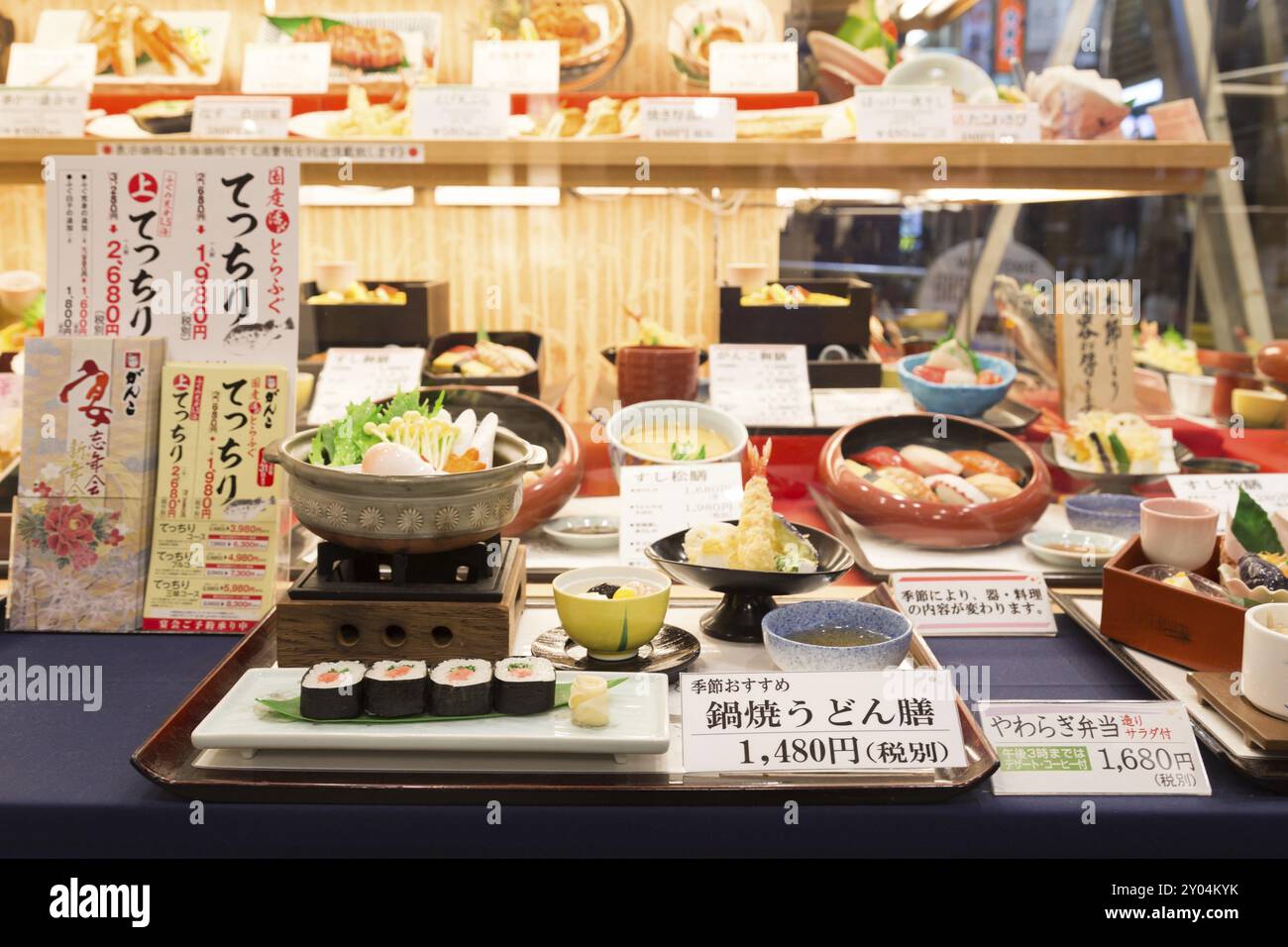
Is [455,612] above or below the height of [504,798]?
above

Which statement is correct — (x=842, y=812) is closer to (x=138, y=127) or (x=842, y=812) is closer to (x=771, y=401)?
(x=771, y=401)

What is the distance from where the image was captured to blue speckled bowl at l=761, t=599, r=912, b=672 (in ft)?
4.97

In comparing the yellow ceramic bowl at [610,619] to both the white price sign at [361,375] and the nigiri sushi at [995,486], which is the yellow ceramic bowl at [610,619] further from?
the white price sign at [361,375]

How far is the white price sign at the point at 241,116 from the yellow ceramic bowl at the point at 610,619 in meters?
1.51

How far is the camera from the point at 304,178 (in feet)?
8.50

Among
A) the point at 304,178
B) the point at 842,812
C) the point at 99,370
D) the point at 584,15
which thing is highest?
the point at 584,15

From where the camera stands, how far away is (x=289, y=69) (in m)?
3.01

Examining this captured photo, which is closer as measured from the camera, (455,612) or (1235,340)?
(455,612)

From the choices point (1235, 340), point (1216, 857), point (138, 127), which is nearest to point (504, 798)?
point (1216, 857)

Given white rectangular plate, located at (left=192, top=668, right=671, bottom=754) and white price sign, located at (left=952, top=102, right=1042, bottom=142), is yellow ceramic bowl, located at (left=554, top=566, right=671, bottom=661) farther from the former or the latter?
white price sign, located at (left=952, top=102, right=1042, bottom=142)

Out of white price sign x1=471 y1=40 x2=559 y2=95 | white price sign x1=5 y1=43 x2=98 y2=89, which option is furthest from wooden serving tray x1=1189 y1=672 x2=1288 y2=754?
white price sign x1=5 y1=43 x2=98 y2=89

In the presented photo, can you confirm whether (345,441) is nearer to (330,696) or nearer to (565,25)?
(330,696)

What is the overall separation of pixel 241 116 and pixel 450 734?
181 cm
